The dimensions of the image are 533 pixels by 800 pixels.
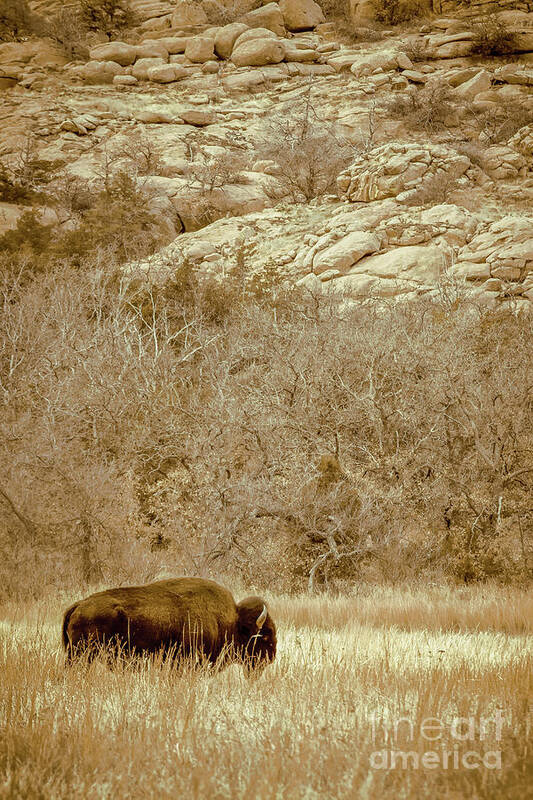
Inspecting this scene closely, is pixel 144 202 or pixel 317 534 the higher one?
pixel 144 202

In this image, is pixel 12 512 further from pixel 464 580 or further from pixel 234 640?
pixel 464 580

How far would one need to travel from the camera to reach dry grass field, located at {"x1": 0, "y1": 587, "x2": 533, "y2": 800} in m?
2.56

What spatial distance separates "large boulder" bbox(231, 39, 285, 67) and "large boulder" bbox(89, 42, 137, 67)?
27.5 ft

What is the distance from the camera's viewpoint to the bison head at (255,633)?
432 cm

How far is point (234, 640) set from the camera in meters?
4.41

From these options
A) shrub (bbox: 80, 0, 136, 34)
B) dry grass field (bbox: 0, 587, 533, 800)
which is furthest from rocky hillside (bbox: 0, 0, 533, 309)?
dry grass field (bbox: 0, 587, 533, 800)

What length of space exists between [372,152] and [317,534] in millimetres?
26889

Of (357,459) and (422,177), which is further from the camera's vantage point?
(422,177)

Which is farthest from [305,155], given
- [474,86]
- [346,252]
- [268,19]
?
[268,19]

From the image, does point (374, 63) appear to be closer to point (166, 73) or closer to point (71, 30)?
point (166, 73)

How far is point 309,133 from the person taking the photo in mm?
38344

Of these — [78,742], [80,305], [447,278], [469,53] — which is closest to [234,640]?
[78,742]

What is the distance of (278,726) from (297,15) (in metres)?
65.2

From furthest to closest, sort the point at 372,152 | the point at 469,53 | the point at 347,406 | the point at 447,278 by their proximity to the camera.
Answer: the point at 469,53 → the point at 372,152 → the point at 447,278 → the point at 347,406
